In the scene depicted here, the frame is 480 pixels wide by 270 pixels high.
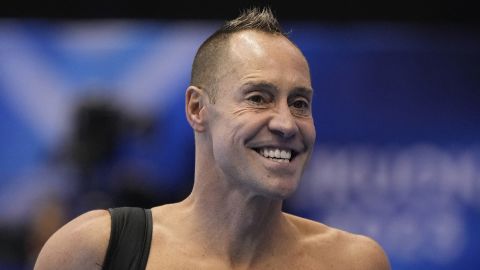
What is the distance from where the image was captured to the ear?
2348 millimetres

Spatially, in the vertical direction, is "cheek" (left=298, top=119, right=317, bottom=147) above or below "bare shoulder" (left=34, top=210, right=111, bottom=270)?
above

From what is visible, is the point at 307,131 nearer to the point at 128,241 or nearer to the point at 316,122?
the point at 128,241

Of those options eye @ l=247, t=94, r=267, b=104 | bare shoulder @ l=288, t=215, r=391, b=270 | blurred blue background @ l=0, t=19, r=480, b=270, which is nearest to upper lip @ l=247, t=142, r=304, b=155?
eye @ l=247, t=94, r=267, b=104

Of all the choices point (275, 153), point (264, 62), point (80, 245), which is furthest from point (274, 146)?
point (80, 245)

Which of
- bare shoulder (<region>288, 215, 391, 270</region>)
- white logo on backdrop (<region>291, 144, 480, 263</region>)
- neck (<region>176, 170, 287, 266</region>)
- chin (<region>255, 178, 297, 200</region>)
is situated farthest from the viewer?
white logo on backdrop (<region>291, 144, 480, 263</region>)

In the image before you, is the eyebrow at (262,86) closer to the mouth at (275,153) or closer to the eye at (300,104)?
the eye at (300,104)

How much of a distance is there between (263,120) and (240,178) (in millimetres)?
170

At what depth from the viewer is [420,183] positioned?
411cm

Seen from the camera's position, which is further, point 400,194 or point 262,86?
point 400,194

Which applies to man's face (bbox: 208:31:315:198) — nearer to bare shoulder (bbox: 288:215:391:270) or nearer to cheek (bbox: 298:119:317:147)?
cheek (bbox: 298:119:317:147)

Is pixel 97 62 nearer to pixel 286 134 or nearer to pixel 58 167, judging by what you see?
pixel 58 167

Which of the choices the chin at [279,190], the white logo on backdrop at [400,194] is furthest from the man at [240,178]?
the white logo on backdrop at [400,194]

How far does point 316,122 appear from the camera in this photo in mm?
4164

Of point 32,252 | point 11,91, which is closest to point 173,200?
point 32,252
